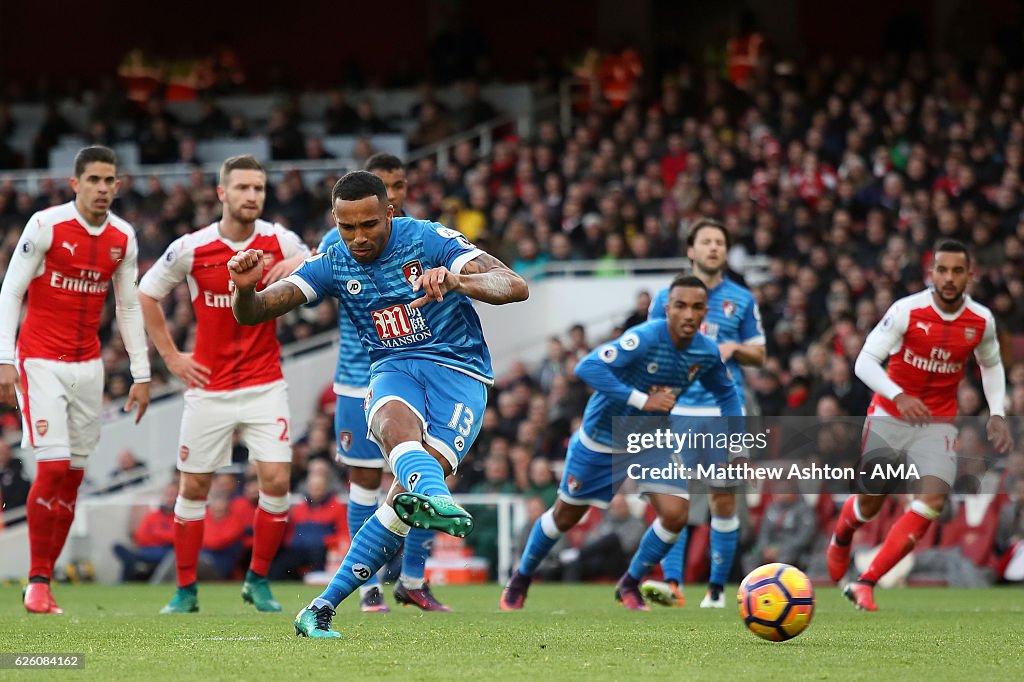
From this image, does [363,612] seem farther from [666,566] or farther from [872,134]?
[872,134]

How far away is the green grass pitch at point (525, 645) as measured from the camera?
5.93 metres

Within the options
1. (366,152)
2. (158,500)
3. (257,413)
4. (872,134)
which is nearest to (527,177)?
(366,152)

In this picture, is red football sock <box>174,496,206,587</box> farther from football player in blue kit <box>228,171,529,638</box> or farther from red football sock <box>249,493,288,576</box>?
football player in blue kit <box>228,171,529,638</box>

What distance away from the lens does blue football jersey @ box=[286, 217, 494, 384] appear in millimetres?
7406

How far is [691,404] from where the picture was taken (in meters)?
11.1

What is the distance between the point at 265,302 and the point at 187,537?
2.88m

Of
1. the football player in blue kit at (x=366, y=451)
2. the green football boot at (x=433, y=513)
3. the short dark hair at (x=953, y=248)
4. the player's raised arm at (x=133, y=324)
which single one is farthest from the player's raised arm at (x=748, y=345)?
the green football boot at (x=433, y=513)

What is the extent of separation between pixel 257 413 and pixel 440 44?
1908cm

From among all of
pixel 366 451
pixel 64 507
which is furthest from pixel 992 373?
pixel 64 507

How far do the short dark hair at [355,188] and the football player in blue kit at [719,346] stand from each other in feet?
12.9

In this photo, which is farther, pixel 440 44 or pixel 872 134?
pixel 440 44

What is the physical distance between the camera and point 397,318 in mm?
7430

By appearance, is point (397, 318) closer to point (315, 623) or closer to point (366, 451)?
point (315, 623)

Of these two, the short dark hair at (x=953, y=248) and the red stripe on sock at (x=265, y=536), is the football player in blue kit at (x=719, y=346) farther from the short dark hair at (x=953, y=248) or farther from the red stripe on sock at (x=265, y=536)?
the red stripe on sock at (x=265, y=536)
